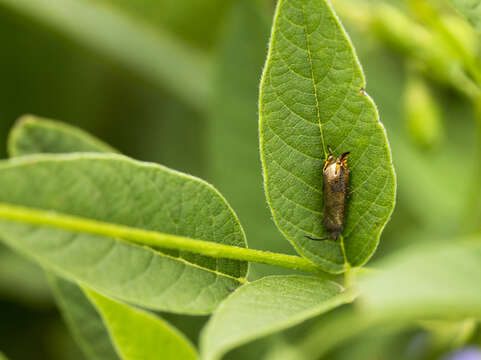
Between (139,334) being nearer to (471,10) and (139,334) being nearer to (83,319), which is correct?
(83,319)

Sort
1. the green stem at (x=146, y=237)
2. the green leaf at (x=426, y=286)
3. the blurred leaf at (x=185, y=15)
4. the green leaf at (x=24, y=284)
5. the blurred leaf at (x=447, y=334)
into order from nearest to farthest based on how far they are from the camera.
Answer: the green leaf at (x=426, y=286) → the green stem at (x=146, y=237) → the blurred leaf at (x=447, y=334) → the green leaf at (x=24, y=284) → the blurred leaf at (x=185, y=15)

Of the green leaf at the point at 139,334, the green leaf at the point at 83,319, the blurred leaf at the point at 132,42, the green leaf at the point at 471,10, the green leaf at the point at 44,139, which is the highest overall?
the green leaf at the point at 471,10

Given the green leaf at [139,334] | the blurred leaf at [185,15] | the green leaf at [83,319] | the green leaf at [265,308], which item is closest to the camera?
the green leaf at [265,308]

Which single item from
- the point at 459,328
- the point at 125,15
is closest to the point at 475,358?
the point at 459,328

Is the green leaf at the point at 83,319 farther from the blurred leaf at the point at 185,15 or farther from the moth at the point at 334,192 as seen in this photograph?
the blurred leaf at the point at 185,15

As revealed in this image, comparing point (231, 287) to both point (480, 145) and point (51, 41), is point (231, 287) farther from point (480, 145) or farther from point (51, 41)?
point (51, 41)

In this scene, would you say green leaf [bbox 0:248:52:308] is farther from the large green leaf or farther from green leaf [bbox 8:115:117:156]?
green leaf [bbox 8:115:117:156]

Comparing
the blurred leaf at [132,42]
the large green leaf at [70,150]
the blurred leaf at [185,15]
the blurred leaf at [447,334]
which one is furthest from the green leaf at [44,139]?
the blurred leaf at [185,15]
